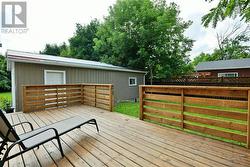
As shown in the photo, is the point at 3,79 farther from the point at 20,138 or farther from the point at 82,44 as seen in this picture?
the point at 20,138

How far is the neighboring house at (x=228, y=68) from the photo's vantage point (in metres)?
17.1

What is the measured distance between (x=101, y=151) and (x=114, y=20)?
14.9 metres

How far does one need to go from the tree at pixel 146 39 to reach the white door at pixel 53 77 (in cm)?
803

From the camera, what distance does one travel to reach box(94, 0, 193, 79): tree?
563 inches

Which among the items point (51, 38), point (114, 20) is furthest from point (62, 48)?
point (114, 20)

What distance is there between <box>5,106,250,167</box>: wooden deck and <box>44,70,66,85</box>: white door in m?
4.63

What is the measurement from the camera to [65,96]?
6.74 metres

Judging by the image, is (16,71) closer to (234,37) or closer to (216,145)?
(216,145)

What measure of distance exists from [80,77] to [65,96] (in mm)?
2120

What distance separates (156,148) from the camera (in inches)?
105

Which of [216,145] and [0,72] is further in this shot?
[0,72]

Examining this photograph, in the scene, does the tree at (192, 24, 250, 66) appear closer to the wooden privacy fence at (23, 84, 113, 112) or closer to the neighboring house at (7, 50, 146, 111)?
the neighboring house at (7, 50, 146, 111)

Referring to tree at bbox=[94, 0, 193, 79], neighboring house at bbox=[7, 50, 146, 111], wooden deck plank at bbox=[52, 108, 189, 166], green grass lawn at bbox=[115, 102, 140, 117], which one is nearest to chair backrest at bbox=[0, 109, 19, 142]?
wooden deck plank at bbox=[52, 108, 189, 166]

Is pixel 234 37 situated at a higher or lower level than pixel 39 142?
higher
